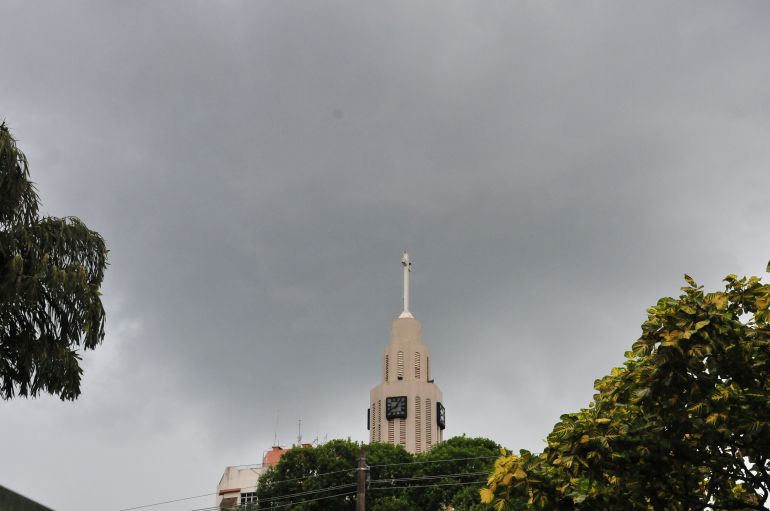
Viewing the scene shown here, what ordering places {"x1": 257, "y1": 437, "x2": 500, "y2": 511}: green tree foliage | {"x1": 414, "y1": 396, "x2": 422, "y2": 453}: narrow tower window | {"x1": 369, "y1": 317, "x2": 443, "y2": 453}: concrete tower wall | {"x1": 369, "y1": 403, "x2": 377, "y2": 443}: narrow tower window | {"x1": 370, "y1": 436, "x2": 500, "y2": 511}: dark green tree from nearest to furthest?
{"x1": 370, "y1": 436, "x2": 500, "y2": 511}: dark green tree → {"x1": 257, "y1": 437, "x2": 500, "y2": 511}: green tree foliage → {"x1": 414, "y1": 396, "x2": 422, "y2": 453}: narrow tower window → {"x1": 369, "y1": 317, "x2": 443, "y2": 453}: concrete tower wall → {"x1": 369, "y1": 403, "x2": 377, "y2": 443}: narrow tower window

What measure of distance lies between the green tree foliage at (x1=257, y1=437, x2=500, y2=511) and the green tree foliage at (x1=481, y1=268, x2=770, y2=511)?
33066mm

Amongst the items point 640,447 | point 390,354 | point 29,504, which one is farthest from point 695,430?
point 390,354

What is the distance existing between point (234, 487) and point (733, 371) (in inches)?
2317

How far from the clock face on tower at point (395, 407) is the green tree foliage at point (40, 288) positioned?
2366 inches

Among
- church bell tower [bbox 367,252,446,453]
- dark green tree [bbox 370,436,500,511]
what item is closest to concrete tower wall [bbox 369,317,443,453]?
church bell tower [bbox 367,252,446,453]

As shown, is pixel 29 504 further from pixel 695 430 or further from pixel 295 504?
pixel 295 504

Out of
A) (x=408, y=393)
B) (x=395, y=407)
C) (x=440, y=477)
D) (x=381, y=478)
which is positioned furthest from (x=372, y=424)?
(x=440, y=477)

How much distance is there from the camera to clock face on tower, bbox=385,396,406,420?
75625 millimetres

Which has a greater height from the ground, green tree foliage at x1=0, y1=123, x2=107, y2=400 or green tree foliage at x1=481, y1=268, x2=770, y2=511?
green tree foliage at x1=0, y1=123, x2=107, y2=400

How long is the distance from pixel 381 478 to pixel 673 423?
39.5 meters

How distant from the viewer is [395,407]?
7606cm

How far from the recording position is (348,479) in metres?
50.7

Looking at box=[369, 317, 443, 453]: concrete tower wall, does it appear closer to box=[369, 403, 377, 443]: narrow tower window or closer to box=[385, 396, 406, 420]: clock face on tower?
box=[369, 403, 377, 443]: narrow tower window

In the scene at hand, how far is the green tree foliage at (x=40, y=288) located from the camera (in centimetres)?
1534
